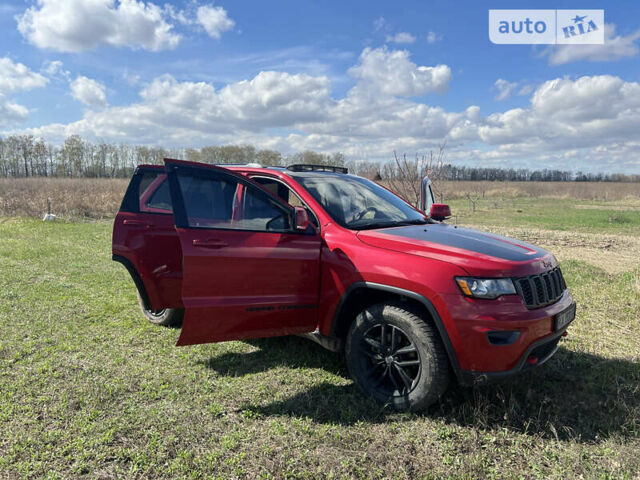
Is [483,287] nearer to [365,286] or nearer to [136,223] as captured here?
[365,286]

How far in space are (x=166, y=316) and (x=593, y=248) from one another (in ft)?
38.2

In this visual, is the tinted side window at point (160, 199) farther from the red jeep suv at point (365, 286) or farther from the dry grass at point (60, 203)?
the dry grass at point (60, 203)

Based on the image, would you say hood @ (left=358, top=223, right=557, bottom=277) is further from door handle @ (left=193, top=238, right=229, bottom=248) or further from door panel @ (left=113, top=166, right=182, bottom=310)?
door panel @ (left=113, top=166, right=182, bottom=310)

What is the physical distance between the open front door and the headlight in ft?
3.85

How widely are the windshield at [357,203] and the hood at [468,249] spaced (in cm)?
26

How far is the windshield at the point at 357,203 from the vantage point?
144 inches

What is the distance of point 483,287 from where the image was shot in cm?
281

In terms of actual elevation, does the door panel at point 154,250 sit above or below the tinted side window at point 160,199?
below

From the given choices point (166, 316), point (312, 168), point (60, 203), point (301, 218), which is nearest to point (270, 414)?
point (301, 218)

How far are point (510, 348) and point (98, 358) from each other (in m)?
3.73

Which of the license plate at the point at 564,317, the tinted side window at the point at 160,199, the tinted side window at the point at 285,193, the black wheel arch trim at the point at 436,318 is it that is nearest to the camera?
the black wheel arch trim at the point at 436,318

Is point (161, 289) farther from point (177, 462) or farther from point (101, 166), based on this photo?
point (101, 166)

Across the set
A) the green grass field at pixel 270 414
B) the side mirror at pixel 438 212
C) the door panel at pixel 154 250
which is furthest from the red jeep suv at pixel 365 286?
the door panel at pixel 154 250

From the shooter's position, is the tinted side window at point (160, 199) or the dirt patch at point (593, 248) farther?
the dirt patch at point (593, 248)
